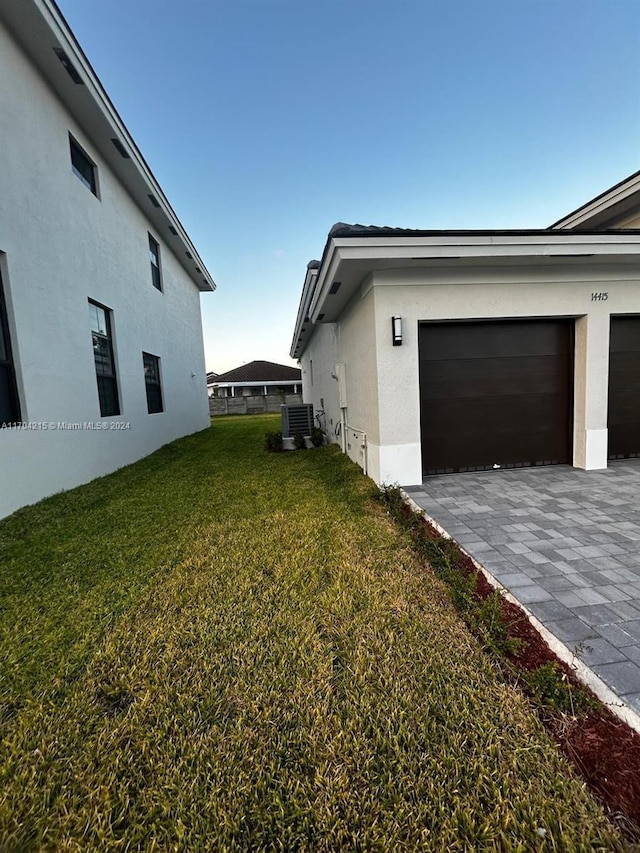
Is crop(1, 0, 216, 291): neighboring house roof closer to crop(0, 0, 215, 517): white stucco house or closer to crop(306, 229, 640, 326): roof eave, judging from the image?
crop(0, 0, 215, 517): white stucco house

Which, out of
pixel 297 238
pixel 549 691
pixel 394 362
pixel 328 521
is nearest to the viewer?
pixel 549 691

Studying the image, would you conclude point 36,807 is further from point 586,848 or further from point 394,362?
point 394,362

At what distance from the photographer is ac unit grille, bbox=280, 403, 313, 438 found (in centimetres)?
927

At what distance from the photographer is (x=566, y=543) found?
3.12 m

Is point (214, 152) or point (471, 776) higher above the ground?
point (214, 152)

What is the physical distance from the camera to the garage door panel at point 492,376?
17.5 ft

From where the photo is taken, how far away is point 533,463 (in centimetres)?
563

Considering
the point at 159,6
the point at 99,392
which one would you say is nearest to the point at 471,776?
the point at 99,392

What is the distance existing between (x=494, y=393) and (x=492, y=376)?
0.26m

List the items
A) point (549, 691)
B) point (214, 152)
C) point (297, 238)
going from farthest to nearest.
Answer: point (297, 238) < point (214, 152) < point (549, 691)

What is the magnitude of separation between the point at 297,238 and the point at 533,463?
11369 mm

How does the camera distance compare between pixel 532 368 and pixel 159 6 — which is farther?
pixel 159 6

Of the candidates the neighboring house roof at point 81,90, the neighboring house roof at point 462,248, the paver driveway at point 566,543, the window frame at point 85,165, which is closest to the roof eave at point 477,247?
the neighboring house roof at point 462,248

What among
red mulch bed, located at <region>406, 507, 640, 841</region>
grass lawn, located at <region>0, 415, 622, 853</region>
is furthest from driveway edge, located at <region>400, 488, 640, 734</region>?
grass lawn, located at <region>0, 415, 622, 853</region>
